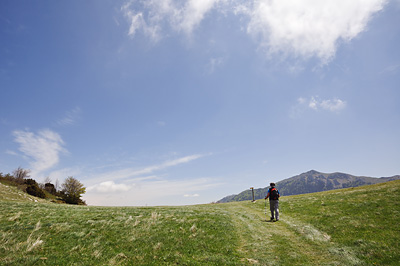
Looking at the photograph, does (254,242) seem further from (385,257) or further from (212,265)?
(385,257)

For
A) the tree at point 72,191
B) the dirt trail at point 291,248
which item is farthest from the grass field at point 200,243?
the tree at point 72,191

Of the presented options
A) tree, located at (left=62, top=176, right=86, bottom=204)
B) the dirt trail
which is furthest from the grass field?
tree, located at (left=62, top=176, right=86, bottom=204)

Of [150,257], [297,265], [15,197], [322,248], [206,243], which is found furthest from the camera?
[15,197]

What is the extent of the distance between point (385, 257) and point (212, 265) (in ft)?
27.4

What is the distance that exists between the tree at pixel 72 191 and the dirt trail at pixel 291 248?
5935 centimetres

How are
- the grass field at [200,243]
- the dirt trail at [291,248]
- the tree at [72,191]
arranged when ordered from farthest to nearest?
the tree at [72,191], the dirt trail at [291,248], the grass field at [200,243]

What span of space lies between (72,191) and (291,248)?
65.4 m

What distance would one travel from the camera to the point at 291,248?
10.9m

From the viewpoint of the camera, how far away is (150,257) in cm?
943

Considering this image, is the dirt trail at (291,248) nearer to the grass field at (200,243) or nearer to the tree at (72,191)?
the grass field at (200,243)

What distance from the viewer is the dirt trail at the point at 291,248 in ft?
30.1

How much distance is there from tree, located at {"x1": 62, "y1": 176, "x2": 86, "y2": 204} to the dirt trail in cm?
5935

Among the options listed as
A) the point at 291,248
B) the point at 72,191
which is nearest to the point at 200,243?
the point at 291,248

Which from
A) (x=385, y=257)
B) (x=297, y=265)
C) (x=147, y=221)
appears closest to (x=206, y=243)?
(x=297, y=265)
